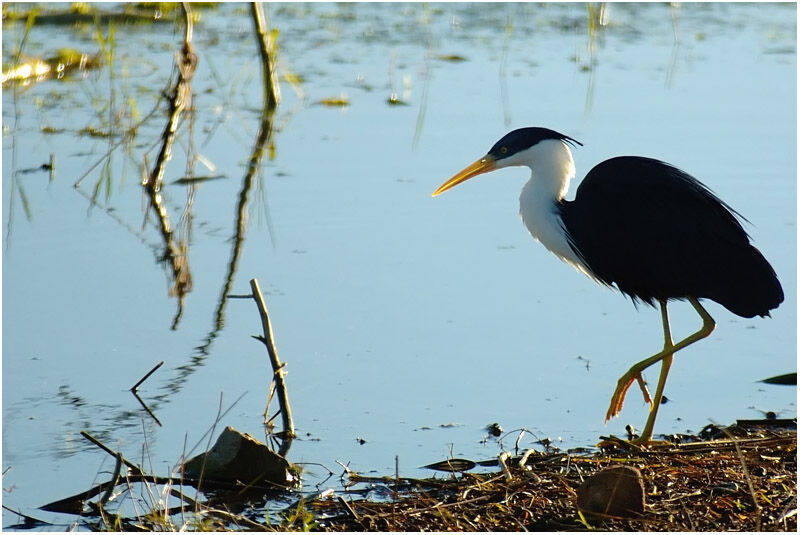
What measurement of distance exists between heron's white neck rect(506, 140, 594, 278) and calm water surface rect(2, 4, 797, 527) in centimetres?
61

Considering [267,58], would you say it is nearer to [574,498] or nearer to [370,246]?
[370,246]

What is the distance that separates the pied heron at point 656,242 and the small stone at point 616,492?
3.54ft

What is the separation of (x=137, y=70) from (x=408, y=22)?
303cm

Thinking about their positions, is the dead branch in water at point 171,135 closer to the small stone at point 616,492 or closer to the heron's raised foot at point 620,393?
the heron's raised foot at point 620,393

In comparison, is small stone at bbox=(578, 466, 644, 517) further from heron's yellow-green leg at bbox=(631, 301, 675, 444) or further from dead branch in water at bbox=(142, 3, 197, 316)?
dead branch in water at bbox=(142, 3, 197, 316)

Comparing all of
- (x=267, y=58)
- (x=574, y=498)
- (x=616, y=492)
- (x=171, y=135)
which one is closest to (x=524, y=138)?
(x=574, y=498)

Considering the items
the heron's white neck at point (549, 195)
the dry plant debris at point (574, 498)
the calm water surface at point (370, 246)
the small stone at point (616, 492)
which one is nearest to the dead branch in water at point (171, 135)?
the calm water surface at point (370, 246)

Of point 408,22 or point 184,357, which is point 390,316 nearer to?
point 184,357

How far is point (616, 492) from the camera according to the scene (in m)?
3.84

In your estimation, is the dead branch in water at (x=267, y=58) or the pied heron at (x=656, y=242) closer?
the pied heron at (x=656, y=242)

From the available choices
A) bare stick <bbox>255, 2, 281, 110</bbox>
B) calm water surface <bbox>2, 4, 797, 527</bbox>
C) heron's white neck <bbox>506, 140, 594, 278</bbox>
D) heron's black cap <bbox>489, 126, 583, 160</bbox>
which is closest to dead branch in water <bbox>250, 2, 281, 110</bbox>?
bare stick <bbox>255, 2, 281, 110</bbox>

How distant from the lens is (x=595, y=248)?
5285mm

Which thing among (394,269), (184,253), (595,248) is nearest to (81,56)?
(184,253)

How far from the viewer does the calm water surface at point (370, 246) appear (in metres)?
5.23
